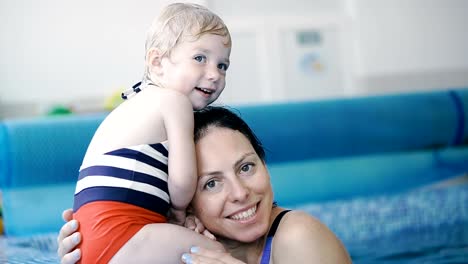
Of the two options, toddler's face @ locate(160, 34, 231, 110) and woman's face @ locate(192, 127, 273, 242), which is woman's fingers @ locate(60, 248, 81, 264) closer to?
woman's face @ locate(192, 127, 273, 242)

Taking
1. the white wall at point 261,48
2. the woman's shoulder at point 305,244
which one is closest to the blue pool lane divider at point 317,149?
the woman's shoulder at point 305,244

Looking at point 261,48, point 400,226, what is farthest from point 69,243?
point 261,48

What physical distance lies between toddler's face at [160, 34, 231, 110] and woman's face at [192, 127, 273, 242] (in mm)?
163

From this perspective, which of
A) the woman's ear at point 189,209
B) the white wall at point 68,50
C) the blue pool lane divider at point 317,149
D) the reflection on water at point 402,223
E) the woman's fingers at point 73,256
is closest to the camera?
the woman's fingers at point 73,256

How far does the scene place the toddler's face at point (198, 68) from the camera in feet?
6.75

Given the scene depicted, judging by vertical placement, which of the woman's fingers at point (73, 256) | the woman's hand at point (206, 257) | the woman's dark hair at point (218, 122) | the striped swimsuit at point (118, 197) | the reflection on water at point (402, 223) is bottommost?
the reflection on water at point (402, 223)

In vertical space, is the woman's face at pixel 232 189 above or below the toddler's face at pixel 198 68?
below

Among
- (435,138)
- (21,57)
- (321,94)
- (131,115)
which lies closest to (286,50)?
(321,94)

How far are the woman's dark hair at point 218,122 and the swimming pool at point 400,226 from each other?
6.72ft

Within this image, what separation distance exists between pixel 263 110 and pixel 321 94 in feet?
14.8

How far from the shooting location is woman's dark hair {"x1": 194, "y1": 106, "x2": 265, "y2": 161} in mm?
2012

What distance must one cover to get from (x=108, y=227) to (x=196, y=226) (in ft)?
0.81

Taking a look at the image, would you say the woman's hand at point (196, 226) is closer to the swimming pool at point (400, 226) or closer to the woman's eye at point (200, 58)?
the woman's eye at point (200, 58)

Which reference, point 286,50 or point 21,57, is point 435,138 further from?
point 21,57
